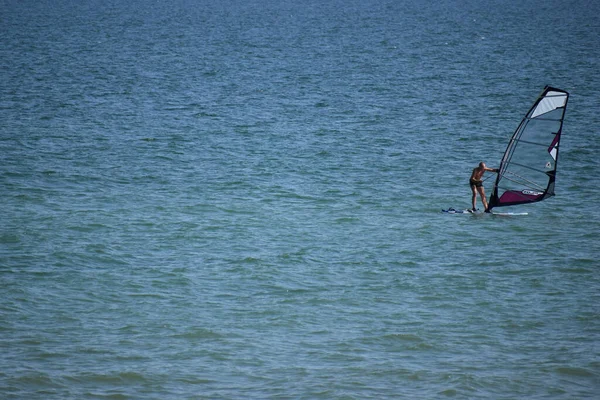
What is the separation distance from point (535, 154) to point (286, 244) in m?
8.95

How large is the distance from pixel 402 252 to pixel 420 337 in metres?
6.28

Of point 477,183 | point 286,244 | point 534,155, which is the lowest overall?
point 286,244

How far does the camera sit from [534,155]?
27422mm

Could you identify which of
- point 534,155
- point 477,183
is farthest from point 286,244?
point 534,155

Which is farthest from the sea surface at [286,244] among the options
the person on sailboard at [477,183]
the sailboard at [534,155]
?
the person on sailboard at [477,183]

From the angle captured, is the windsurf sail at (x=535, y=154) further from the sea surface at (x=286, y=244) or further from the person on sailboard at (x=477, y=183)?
the sea surface at (x=286, y=244)

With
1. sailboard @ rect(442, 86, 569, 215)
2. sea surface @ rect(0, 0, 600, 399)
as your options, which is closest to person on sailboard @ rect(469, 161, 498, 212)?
sailboard @ rect(442, 86, 569, 215)

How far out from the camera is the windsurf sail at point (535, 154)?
26.7 m

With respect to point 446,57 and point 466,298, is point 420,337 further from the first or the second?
point 446,57

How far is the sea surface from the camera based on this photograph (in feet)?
56.2

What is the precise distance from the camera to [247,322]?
19422 mm

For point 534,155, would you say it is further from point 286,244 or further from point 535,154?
point 286,244

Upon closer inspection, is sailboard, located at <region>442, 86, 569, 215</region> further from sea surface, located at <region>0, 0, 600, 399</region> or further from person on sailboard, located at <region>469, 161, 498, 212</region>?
sea surface, located at <region>0, 0, 600, 399</region>

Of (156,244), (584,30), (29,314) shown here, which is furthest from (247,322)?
(584,30)
